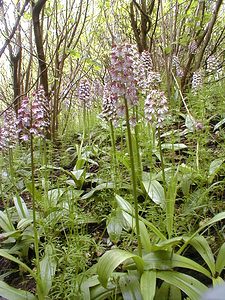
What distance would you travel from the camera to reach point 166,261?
1.79 m

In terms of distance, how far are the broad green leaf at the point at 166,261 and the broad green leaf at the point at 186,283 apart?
0.04 m

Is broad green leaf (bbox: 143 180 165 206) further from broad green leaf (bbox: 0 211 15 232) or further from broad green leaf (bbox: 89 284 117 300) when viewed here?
broad green leaf (bbox: 0 211 15 232)

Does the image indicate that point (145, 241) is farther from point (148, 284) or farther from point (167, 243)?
point (148, 284)

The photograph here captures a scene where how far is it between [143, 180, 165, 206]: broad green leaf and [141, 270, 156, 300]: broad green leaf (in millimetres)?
663

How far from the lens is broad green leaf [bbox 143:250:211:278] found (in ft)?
5.73

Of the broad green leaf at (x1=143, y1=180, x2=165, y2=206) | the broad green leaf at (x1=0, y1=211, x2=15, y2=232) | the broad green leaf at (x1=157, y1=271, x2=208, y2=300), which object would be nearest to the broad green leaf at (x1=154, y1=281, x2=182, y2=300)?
the broad green leaf at (x1=157, y1=271, x2=208, y2=300)

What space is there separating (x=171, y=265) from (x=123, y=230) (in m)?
0.65

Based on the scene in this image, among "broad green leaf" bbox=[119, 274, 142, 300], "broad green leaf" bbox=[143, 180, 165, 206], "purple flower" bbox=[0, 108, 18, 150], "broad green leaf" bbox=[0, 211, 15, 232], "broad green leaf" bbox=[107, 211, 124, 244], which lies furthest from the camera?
"purple flower" bbox=[0, 108, 18, 150]

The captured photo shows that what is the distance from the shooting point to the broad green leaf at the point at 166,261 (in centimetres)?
175

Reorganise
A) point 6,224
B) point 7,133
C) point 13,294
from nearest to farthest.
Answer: point 13,294, point 6,224, point 7,133

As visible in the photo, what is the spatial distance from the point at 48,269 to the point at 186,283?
0.78m

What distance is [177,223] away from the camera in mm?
2227

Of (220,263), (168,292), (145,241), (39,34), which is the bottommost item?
(168,292)

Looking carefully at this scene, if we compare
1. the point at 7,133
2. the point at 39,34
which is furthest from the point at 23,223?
the point at 39,34
